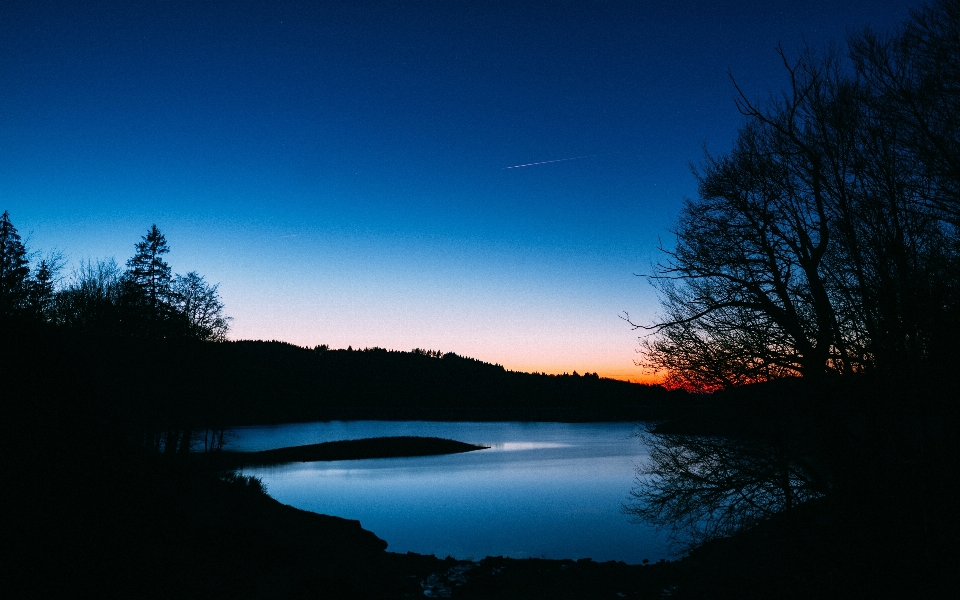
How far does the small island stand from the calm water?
3508 millimetres

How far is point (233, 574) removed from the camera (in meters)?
12.1

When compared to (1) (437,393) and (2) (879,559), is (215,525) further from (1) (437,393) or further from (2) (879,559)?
(1) (437,393)

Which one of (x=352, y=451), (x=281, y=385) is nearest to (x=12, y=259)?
(x=352, y=451)

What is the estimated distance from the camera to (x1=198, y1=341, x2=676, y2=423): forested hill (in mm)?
130250

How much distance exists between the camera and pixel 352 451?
70250 mm

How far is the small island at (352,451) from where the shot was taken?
5857 centimetres

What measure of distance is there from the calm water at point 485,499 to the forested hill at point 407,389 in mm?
56841

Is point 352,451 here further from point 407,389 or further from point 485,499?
point 407,389

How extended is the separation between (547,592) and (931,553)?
36.8 ft

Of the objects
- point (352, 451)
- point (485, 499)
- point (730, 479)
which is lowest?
point (485, 499)

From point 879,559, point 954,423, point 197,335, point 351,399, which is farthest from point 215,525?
point 351,399

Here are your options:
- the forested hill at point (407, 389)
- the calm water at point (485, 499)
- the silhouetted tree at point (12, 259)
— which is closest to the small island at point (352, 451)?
the calm water at point (485, 499)

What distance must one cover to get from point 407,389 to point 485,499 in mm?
119269

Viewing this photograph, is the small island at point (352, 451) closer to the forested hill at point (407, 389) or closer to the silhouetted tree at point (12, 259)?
the silhouetted tree at point (12, 259)
